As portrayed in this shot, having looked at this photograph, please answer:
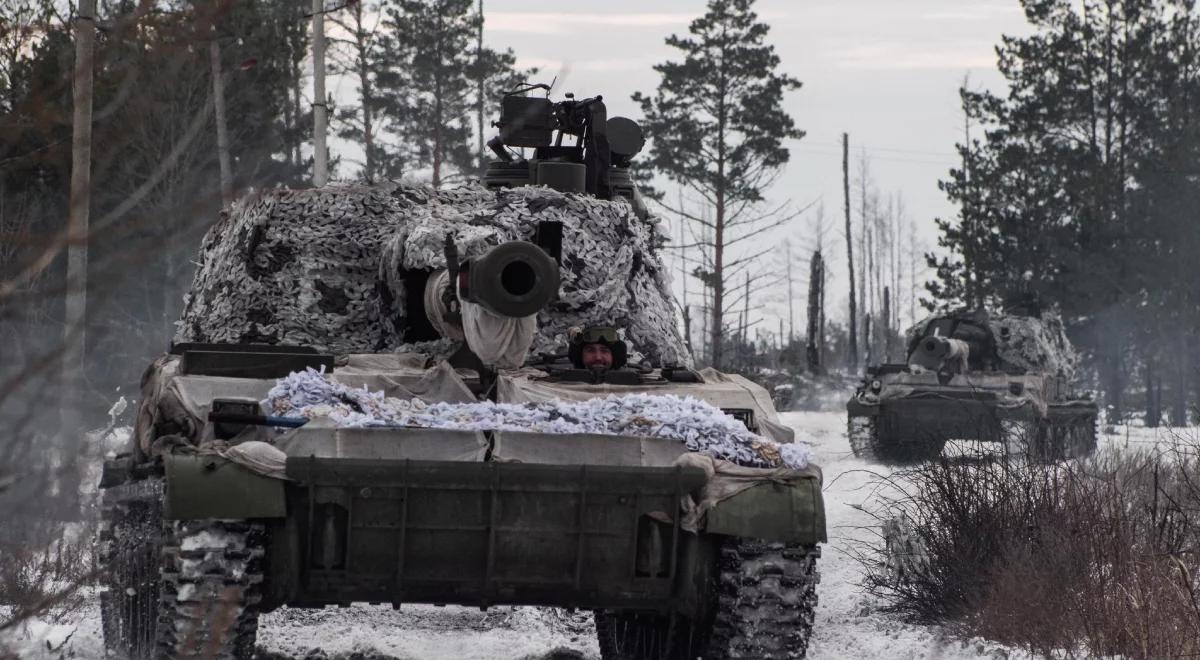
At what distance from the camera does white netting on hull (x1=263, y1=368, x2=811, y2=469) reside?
232 inches

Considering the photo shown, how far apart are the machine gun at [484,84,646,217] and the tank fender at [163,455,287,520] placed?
429cm

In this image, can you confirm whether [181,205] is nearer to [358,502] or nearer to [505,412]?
[358,502]

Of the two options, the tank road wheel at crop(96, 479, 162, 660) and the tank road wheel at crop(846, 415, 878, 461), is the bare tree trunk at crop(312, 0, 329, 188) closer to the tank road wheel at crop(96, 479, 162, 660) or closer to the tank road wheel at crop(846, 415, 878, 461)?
the tank road wheel at crop(846, 415, 878, 461)

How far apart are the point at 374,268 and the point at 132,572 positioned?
1.95 m

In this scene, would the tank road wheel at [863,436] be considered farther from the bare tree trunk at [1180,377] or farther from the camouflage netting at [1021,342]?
the bare tree trunk at [1180,377]

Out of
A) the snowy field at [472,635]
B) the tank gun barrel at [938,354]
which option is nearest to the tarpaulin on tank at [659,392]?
the snowy field at [472,635]

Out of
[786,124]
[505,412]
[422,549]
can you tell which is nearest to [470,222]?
[505,412]

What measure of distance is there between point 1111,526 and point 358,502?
351cm

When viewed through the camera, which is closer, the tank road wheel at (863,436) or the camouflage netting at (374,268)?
the camouflage netting at (374,268)

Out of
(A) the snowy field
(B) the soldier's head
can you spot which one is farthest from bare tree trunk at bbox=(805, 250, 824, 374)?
(B) the soldier's head

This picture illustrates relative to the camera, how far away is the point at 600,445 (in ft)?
18.9

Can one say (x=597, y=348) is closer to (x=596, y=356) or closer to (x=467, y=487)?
(x=596, y=356)

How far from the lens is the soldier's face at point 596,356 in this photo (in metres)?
6.93

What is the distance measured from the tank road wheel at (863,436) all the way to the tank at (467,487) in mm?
10947
